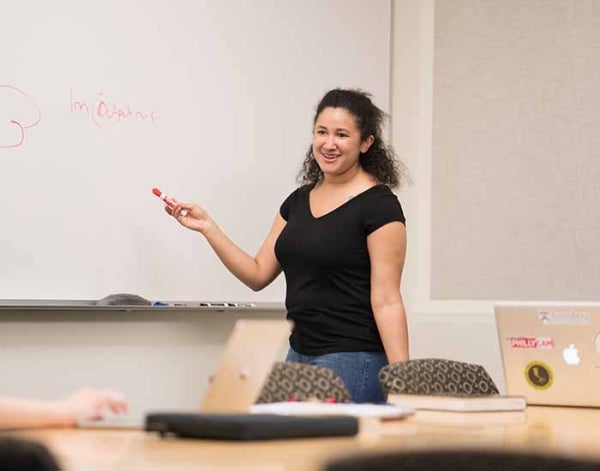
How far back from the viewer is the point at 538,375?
2625mm

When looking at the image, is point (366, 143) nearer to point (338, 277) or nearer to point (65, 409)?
point (338, 277)

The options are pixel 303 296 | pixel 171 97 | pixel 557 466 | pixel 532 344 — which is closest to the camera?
pixel 557 466

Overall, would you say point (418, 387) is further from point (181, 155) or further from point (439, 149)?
point (439, 149)

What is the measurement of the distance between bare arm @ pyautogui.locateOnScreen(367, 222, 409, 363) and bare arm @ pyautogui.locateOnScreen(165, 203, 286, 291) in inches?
16.4

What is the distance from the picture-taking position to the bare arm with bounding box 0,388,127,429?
5.42 feet

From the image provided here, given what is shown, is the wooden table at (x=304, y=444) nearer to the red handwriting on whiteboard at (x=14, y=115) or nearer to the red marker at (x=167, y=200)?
the red marker at (x=167, y=200)

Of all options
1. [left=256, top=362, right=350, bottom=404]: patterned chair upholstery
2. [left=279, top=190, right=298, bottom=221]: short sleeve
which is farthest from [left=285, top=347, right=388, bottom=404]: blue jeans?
[left=256, top=362, right=350, bottom=404]: patterned chair upholstery

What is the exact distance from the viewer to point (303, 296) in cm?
336

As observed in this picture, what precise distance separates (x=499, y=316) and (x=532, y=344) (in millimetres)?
104

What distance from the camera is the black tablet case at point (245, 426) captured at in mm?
1533

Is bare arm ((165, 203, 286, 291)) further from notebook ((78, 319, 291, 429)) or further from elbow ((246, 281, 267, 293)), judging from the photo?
notebook ((78, 319, 291, 429))

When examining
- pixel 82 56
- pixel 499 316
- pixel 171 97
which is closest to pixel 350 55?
pixel 171 97

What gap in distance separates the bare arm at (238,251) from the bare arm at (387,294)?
42 cm

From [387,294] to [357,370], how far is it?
251 millimetres
